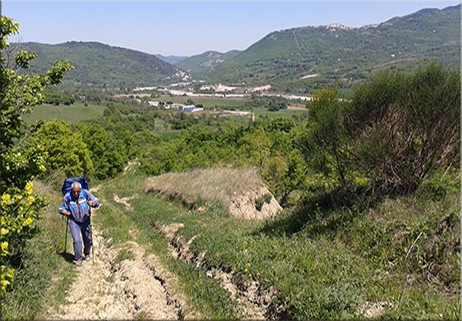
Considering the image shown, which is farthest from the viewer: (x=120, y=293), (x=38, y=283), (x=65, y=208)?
(x=65, y=208)

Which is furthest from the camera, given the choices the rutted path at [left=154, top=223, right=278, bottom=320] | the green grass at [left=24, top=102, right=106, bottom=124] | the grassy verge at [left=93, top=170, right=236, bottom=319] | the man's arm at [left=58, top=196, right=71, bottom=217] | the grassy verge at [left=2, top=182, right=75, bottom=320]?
the green grass at [left=24, top=102, right=106, bottom=124]

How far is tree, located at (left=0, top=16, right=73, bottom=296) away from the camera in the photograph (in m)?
4.65

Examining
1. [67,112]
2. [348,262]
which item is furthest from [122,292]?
[67,112]

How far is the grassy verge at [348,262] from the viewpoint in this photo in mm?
4441

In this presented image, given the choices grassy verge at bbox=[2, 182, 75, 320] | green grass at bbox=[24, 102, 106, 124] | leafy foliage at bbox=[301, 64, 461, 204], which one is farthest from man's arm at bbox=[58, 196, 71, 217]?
green grass at bbox=[24, 102, 106, 124]

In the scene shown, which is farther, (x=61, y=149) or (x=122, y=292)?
(x=61, y=149)

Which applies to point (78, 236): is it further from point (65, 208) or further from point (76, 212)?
point (65, 208)

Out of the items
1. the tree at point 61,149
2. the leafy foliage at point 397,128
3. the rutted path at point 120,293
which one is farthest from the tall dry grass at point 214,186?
the tree at point 61,149

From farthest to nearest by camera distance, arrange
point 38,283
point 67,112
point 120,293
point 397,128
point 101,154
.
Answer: point 67,112 → point 101,154 → point 397,128 → point 120,293 → point 38,283

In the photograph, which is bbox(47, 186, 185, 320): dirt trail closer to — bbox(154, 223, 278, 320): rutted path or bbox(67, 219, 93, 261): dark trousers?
bbox(67, 219, 93, 261): dark trousers

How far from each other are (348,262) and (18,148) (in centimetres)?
637

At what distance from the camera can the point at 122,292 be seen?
6.20 m

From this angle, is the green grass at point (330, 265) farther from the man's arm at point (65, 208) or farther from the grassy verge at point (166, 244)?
the man's arm at point (65, 208)

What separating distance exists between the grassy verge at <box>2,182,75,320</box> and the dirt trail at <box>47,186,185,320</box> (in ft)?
0.58
